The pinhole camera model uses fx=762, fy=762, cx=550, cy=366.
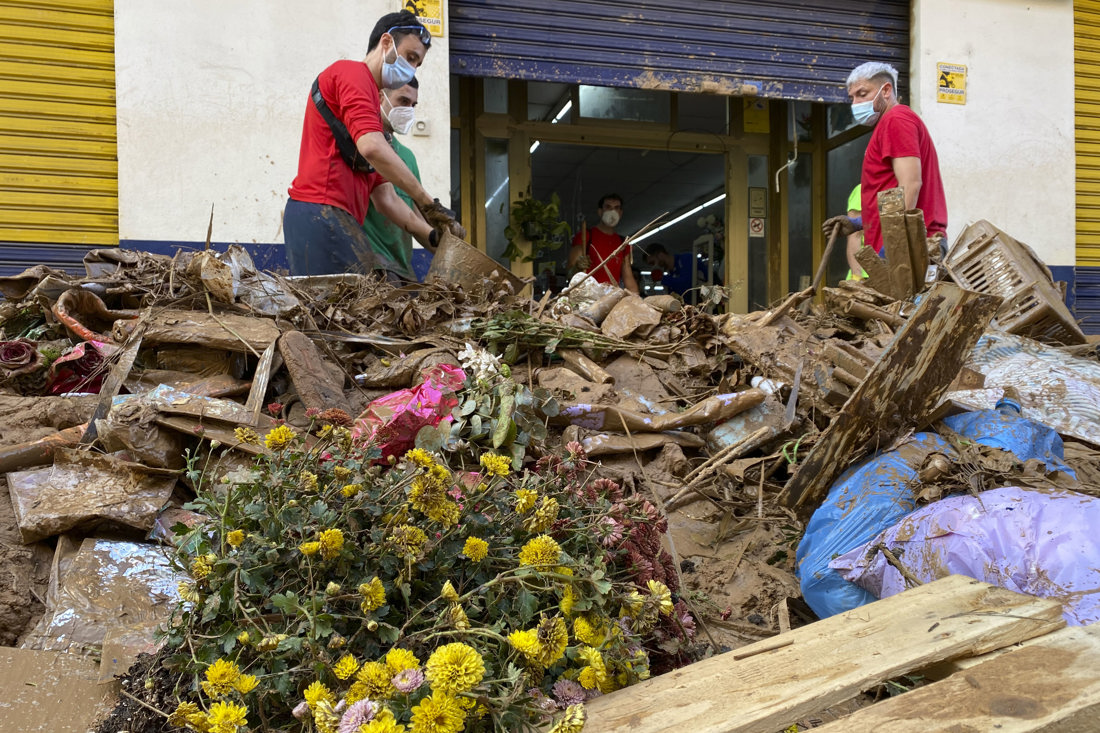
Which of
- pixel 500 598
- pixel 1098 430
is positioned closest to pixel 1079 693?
pixel 500 598

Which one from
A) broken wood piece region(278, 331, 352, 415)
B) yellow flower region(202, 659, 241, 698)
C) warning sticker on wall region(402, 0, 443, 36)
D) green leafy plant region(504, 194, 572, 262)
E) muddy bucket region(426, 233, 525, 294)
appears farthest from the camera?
green leafy plant region(504, 194, 572, 262)

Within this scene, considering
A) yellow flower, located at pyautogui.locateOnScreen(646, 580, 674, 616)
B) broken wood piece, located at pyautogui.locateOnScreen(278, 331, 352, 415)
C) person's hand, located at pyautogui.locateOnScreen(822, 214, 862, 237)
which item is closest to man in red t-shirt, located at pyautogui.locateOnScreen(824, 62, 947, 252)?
person's hand, located at pyautogui.locateOnScreen(822, 214, 862, 237)

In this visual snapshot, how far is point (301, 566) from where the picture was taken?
→ 1418mm

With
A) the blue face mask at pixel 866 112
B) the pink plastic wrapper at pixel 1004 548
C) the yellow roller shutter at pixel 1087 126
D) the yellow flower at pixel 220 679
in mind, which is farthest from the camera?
the yellow roller shutter at pixel 1087 126

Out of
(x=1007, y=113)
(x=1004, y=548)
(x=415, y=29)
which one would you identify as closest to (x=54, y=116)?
(x=415, y=29)

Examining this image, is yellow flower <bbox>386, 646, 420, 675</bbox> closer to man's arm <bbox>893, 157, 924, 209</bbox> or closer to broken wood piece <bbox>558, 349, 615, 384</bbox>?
broken wood piece <bbox>558, 349, 615, 384</bbox>

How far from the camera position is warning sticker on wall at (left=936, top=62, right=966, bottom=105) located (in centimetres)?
679

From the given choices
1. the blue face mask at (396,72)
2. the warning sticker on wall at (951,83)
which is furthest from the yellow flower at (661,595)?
the warning sticker on wall at (951,83)

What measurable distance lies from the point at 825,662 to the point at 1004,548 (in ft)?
2.37

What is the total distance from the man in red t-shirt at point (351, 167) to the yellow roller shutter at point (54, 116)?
8.35ft

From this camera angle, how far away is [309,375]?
2629 mm

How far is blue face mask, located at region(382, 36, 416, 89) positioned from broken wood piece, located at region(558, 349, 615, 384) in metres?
A: 1.73

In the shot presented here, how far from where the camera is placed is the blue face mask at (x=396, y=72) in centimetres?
380

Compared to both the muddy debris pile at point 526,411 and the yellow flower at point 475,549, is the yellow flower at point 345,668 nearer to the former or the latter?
the yellow flower at point 475,549
